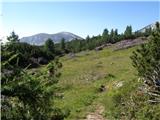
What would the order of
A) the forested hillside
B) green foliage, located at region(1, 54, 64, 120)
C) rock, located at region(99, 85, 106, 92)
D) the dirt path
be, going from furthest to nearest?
rock, located at region(99, 85, 106, 92)
the dirt path
the forested hillside
green foliage, located at region(1, 54, 64, 120)

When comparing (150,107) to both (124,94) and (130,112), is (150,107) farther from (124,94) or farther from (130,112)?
(124,94)

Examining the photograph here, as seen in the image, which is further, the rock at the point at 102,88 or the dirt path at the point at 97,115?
the rock at the point at 102,88

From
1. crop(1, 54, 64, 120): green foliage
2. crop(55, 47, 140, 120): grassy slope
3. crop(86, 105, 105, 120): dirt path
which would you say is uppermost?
crop(1, 54, 64, 120): green foliage

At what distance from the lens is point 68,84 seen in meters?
40.8

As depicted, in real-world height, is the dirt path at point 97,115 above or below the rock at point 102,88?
below

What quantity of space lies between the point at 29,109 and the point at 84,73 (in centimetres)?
3983

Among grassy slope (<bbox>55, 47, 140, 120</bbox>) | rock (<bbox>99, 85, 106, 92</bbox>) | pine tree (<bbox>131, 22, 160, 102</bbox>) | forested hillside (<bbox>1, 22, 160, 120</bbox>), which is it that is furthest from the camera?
rock (<bbox>99, 85, 106, 92</bbox>)

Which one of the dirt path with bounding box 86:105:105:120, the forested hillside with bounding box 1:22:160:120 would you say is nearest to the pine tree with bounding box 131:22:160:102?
the forested hillside with bounding box 1:22:160:120

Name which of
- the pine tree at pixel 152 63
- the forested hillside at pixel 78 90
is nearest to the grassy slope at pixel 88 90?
the forested hillside at pixel 78 90

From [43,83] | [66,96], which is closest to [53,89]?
[43,83]

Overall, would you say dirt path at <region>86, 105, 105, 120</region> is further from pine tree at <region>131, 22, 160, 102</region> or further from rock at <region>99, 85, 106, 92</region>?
rock at <region>99, 85, 106, 92</region>

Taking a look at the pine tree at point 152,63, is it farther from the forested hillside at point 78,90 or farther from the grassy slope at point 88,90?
the grassy slope at point 88,90

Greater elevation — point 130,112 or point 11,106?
point 11,106

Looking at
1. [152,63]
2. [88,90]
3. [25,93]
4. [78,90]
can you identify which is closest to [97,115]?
[152,63]
